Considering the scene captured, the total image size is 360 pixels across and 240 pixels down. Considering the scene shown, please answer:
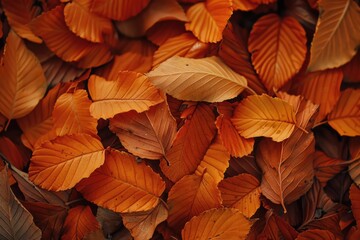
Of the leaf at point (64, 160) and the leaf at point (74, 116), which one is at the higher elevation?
the leaf at point (74, 116)

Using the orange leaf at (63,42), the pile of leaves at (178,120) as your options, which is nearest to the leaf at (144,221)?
the pile of leaves at (178,120)

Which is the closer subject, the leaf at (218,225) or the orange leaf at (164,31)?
the leaf at (218,225)

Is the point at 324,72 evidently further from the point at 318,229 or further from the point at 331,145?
the point at 318,229

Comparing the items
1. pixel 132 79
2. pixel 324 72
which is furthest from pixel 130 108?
pixel 324 72

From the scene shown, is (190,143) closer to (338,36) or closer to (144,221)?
(144,221)

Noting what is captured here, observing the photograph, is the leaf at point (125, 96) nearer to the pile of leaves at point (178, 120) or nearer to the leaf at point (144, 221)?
the pile of leaves at point (178, 120)

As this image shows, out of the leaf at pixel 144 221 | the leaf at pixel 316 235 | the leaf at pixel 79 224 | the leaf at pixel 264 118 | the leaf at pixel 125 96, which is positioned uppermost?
the leaf at pixel 125 96

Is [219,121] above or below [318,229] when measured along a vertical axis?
above
